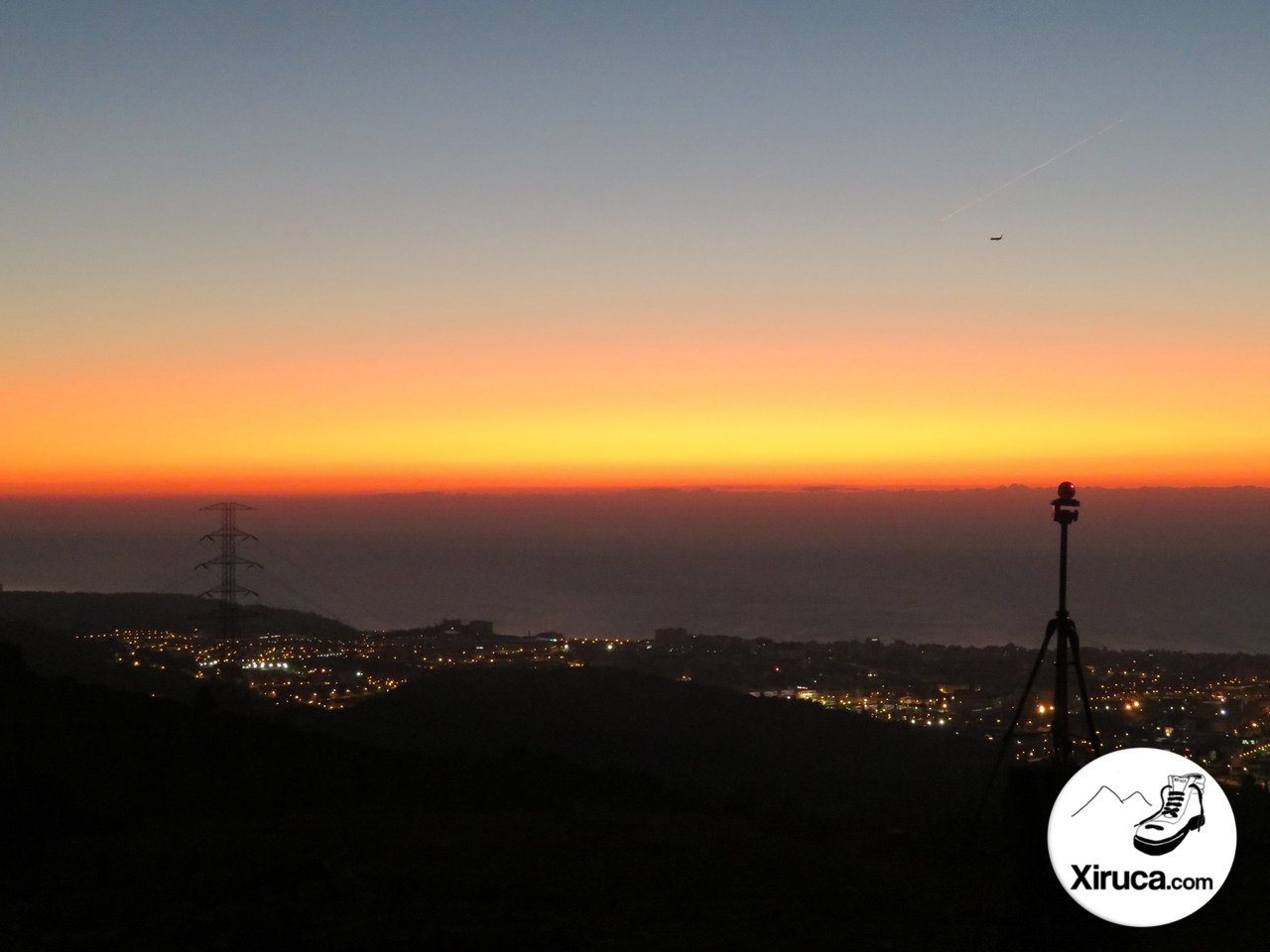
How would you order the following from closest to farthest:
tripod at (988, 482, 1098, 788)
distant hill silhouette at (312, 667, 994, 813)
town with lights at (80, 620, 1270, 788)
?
tripod at (988, 482, 1098, 788)
distant hill silhouette at (312, 667, 994, 813)
town with lights at (80, 620, 1270, 788)

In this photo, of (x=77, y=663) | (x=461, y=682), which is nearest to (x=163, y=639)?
(x=77, y=663)

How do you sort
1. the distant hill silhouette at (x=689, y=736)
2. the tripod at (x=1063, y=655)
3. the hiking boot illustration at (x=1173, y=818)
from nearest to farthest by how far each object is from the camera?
the hiking boot illustration at (x=1173, y=818), the tripod at (x=1063, y=655), the distant hill silhouette at (x=689, y=736)

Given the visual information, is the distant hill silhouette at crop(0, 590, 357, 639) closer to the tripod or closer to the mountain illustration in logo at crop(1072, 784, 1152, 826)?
the tripod

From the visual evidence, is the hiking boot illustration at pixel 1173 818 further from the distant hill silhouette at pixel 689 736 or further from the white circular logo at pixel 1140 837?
the distant hill silhouette at pixel 689 736

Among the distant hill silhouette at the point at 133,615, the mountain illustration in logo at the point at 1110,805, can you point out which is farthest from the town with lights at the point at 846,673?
the mountain illustration in logo at the point at 1110,805

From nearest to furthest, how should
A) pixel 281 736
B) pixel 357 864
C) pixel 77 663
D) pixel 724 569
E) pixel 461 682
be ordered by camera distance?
pixel 357 864
pixel 281 736
pixel 461 682
pixel 77 663
pixel 724 569

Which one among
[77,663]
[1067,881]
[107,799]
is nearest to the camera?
[1067,881]

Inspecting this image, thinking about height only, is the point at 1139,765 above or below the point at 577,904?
above

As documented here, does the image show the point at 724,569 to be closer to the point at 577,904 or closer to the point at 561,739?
the point at 561,739

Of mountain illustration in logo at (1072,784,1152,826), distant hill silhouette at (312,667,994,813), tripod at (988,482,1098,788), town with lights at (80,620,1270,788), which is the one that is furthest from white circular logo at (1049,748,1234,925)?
town with lights at (80,620,1270,788)
